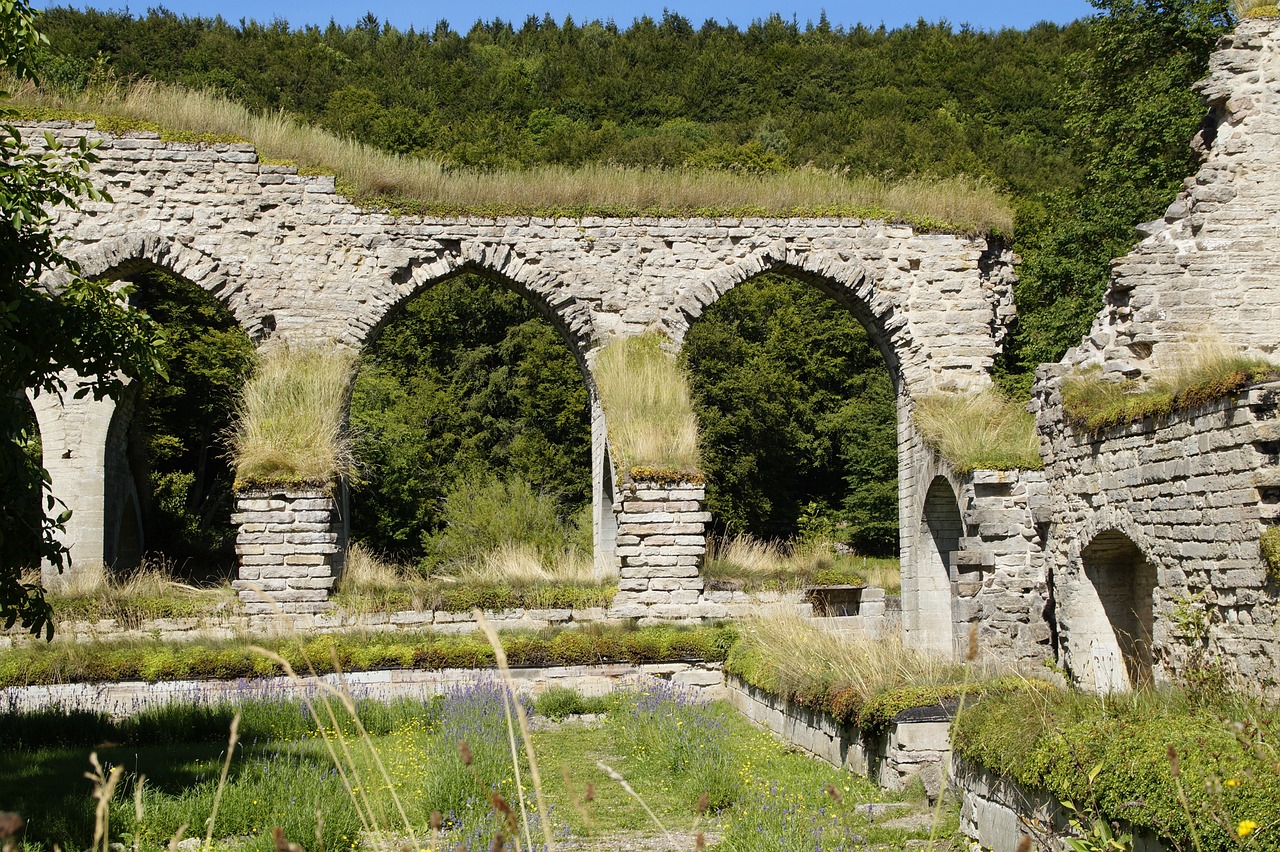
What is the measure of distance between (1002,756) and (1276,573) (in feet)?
10.5

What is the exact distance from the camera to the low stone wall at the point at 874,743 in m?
6.74

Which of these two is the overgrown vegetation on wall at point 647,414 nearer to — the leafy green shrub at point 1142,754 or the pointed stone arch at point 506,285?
the pointed stone arch at point 506,285

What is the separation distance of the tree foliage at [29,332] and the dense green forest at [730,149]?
4154 mm

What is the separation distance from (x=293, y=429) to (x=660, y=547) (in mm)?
4175

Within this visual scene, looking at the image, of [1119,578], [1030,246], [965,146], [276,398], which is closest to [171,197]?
[276,398]

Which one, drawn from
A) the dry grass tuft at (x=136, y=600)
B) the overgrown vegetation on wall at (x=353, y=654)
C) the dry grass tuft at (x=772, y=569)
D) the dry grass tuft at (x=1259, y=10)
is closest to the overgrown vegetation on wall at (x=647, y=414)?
the dry grass tuft at (x=772, y=569)

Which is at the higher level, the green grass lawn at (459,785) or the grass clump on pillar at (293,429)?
the grass clump on pillar at (293,429)

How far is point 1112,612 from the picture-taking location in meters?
10.3

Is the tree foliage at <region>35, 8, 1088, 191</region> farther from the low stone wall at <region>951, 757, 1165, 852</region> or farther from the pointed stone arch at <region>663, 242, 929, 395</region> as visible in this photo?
the low stone wall at <region>951, 757, 1165, 852</region>

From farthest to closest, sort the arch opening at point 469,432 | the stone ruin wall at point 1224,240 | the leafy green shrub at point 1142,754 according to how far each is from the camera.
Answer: the arch opening at point 469,432
the stone ruin wall at point 1224,240
the leafy green shrub at point 1142,754

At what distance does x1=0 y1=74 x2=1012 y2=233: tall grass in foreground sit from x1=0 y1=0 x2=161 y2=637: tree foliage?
859 centimetres

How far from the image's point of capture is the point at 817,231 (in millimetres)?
15219

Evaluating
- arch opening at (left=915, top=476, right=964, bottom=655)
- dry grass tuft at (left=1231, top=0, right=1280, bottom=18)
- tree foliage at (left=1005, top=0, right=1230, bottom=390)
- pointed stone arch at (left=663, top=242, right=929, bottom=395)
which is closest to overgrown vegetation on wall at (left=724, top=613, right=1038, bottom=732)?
arch opening at (left=915, top=476, right=964, bottom=655)

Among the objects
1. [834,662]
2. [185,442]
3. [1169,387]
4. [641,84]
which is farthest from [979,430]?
[641,84]
